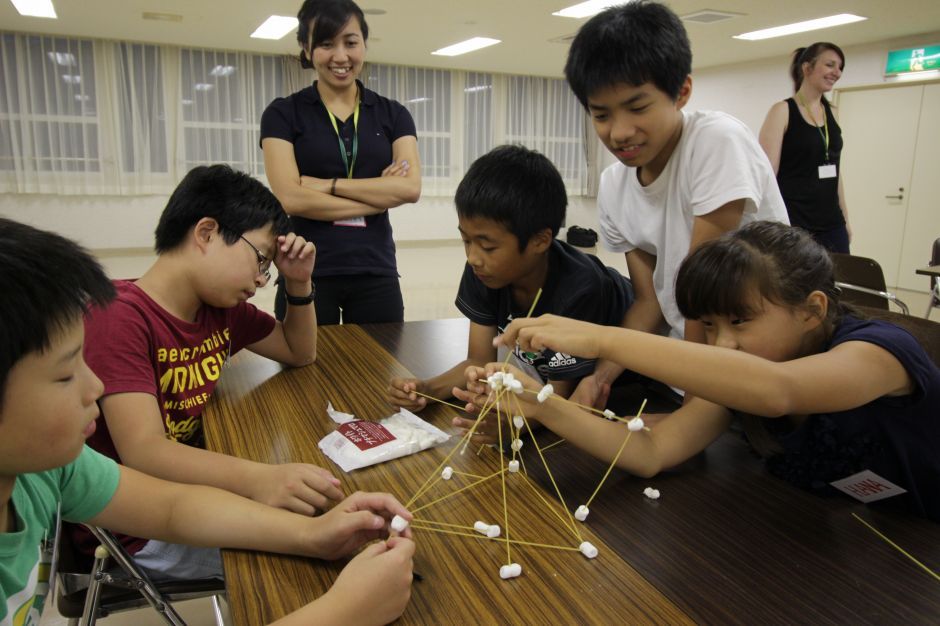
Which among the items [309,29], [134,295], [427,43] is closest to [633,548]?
[134,295]

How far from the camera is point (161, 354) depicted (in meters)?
1.47

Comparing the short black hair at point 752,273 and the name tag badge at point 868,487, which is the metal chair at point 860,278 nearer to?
the short black hair at point 752,273

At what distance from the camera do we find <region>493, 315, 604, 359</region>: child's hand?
1173mm

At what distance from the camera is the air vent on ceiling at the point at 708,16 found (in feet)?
23.7

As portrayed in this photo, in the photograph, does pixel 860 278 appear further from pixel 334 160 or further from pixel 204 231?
pixel 204 231

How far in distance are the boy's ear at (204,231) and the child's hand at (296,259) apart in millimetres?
247

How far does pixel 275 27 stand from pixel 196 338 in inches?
302

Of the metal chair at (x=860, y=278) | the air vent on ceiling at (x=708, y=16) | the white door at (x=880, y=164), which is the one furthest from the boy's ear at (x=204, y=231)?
the white door at (x=880, y=164)

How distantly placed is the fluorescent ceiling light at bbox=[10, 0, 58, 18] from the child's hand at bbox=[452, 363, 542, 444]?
25.7ft

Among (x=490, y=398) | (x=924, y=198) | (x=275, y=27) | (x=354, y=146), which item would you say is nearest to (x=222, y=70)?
(x=275, y=27)

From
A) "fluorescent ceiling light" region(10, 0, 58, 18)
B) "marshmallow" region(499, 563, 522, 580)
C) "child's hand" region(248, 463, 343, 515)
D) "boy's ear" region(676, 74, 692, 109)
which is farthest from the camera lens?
"fluorescent ceiling light" region(10, 0, 58, 18)

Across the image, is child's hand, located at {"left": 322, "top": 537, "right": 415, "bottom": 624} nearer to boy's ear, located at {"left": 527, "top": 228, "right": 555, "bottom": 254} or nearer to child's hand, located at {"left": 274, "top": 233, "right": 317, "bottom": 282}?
boy's ear, located at {"left": 527, "top": 228, "right": 555, "bottom": 254}

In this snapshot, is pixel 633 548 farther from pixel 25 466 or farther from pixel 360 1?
pixel 360 1

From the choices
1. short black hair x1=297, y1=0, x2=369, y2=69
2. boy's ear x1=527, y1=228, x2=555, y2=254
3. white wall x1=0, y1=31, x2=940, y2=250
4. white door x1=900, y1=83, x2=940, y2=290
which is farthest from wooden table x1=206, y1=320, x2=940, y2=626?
white door x1=900, y1=83, x2=940, y2=290
